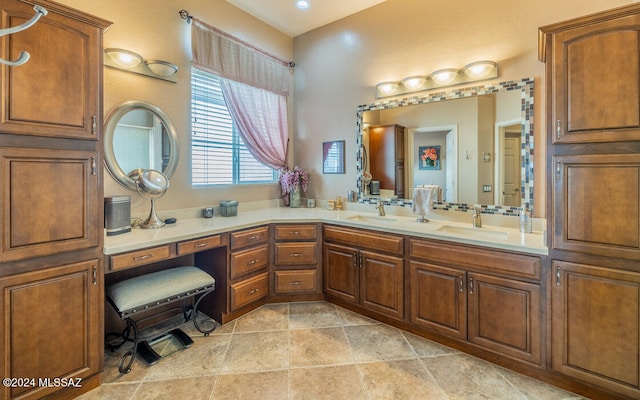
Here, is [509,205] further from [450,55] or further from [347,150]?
[347,150]

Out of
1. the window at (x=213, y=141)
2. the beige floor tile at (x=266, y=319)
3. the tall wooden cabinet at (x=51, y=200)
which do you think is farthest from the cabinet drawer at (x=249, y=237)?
the tall wooden cabinet at (x=51, y=200)

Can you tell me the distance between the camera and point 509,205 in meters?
2.52

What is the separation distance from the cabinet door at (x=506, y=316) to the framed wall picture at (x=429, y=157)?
3.72 ft

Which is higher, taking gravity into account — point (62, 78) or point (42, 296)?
point (62, 78)

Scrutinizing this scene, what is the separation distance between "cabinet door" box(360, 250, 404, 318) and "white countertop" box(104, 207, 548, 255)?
27 cm

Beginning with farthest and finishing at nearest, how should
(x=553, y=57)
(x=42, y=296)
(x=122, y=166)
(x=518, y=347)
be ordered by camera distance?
(x=122, y=166)
(x=518, y=347)
(x=553, y=57)
(x=42, y=296)

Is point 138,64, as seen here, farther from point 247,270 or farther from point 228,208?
point 247,270

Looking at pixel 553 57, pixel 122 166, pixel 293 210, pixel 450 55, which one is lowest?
pixel 293 210

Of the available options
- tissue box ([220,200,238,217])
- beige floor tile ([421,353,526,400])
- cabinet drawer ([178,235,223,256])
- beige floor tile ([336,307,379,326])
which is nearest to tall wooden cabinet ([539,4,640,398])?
beige floor tile ([421,353,526,400])

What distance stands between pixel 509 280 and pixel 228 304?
2209 mm

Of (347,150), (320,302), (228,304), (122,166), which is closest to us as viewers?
(122,166)

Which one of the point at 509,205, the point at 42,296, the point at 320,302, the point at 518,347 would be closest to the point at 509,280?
the point at 518,347

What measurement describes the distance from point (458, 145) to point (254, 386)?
251 cm

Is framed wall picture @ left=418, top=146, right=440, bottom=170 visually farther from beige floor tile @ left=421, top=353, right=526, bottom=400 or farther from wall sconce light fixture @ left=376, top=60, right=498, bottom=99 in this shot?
beige floor tile @ left=421, top=353, right=526, bottom=400
